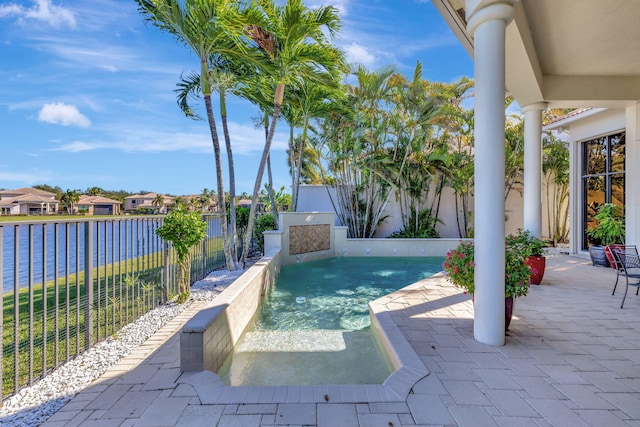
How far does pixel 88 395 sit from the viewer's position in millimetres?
2424

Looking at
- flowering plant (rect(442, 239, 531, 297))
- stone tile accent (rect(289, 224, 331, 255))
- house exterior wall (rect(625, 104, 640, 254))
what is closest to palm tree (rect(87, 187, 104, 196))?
stone tile accent (rect(289, 224, 331, 255))

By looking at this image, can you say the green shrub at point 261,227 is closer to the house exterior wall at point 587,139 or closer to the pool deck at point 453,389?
the pool deck at point 453,389

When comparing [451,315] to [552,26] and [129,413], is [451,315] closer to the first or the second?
[129,413]

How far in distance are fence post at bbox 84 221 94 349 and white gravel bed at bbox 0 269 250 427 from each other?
205 millimetres

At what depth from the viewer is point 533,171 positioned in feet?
19.4

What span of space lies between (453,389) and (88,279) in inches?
144

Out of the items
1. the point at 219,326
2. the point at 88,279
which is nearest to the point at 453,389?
the point at 219,326

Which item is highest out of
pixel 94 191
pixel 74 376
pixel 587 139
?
pixel 94 191

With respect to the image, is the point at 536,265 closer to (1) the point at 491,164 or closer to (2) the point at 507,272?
(2) the point at 507,272

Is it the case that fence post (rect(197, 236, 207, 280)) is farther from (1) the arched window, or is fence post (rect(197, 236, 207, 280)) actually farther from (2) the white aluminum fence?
(1) the arched window

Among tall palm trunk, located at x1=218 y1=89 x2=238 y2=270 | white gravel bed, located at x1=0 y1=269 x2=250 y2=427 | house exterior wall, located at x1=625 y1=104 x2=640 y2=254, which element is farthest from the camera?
house exterior wall, located at x1=625 y1=104 x2=640 y2=254

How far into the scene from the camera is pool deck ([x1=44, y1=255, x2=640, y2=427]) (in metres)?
2.05

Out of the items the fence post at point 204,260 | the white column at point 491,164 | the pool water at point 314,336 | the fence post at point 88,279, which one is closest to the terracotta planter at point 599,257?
the pool water at point 314,336

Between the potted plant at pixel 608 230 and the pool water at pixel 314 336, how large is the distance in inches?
171
